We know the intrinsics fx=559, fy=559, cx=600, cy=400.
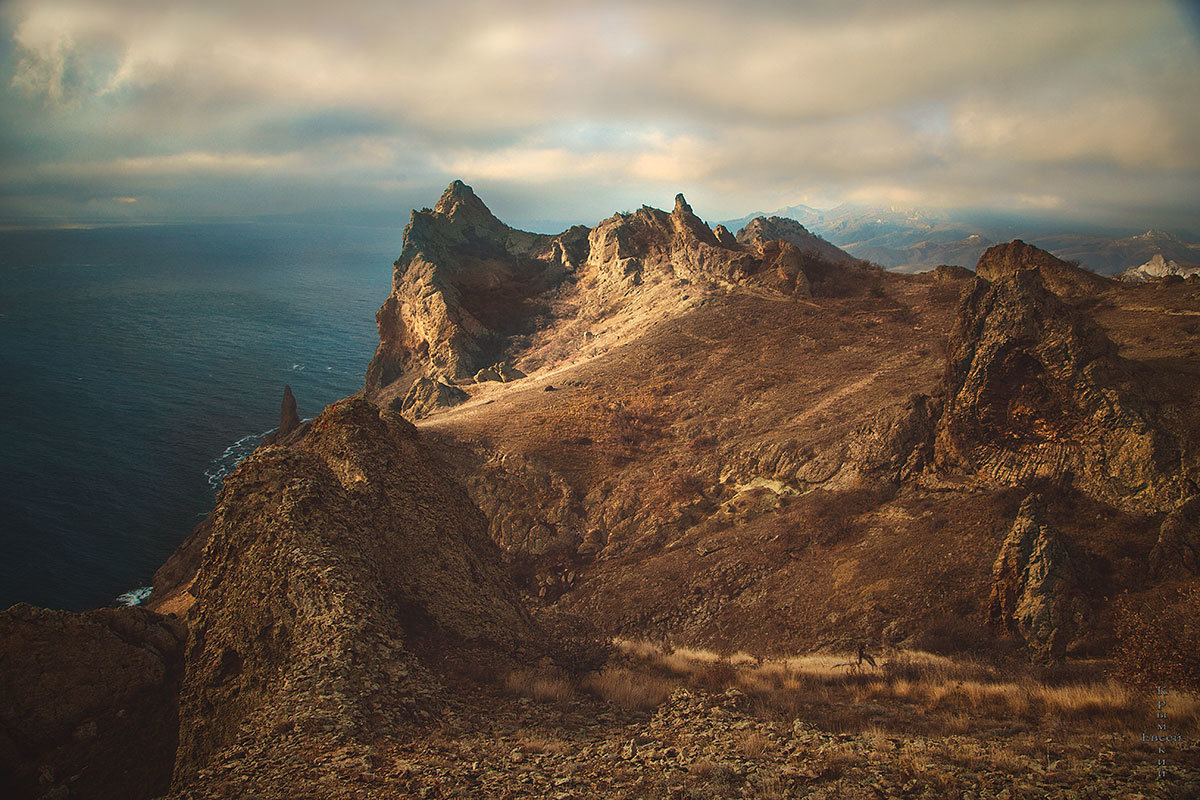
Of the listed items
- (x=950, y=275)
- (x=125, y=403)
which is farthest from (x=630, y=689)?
(x=125, y=403)

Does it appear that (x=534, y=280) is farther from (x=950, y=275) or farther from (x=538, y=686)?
(x=538, y=686)

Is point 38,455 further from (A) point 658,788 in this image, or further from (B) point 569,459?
(A) point 658,788

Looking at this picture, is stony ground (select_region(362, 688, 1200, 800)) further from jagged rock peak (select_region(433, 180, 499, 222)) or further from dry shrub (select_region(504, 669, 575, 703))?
jagged rock peak (select_region(433, 180, 499, 222))

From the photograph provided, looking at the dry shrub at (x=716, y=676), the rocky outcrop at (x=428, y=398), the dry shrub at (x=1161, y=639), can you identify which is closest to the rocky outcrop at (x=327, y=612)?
the dry shrub at (x=716, y=676)

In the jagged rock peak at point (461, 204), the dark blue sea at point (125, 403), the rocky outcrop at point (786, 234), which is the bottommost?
the dark blue sea at point (125, 403)

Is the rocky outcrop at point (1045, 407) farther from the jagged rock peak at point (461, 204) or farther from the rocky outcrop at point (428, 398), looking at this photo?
the jagged rock peak at point (461, 204)

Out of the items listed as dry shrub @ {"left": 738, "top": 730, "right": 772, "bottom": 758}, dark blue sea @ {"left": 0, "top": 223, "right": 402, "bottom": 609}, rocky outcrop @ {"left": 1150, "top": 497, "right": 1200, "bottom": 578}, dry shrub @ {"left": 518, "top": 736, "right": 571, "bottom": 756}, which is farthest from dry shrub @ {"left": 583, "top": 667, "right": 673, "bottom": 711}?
dark blue sea @ {"left": 0, "top": 223, "right": 402, "bottom": 609}

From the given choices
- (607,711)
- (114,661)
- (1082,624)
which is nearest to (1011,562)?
(1082,624)
